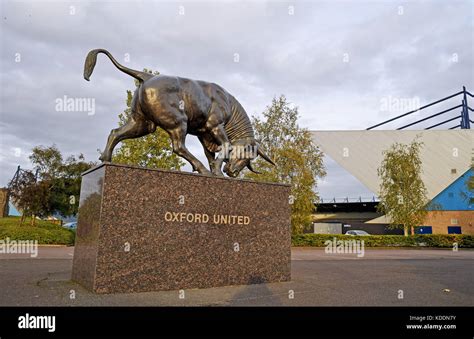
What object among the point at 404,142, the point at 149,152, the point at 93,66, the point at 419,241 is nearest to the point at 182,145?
the point at 93,66

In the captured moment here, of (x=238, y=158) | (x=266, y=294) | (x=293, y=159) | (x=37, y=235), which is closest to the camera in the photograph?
(x=266, y=294)

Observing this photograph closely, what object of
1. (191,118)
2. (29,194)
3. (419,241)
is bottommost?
(419,241)

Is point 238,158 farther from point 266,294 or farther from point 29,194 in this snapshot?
point 29,194

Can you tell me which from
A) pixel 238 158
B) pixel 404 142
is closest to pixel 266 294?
pixel 238 158

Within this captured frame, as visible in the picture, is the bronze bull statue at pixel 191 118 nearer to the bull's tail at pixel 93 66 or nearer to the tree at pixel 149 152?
the bull's tail at pixel 93 66

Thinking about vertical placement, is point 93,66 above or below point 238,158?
above

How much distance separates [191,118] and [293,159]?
1963 cm

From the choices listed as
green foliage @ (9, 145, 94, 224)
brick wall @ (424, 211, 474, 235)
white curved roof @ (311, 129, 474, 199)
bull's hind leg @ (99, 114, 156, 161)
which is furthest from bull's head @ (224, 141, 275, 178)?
white curved roof @ (311, 129, 474, 199)

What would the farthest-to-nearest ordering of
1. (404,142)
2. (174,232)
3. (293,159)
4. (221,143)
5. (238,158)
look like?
1. (404,142)
2. (293,159)
3. (238,158)
4. (221,143)
5. (174,232)

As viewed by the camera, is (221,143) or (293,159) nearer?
(221,143)

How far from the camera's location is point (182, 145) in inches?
242

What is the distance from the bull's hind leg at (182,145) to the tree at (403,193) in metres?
25.7

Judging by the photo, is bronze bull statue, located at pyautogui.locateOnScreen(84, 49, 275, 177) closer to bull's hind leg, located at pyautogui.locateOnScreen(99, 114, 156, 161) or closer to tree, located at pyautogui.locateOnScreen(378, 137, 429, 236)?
bull's hind leg, located at pyautogui.locateOnScreen(99, 114, 156, 161)

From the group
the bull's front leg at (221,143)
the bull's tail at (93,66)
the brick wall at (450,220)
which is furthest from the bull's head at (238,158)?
the brick wall at (450,220)
